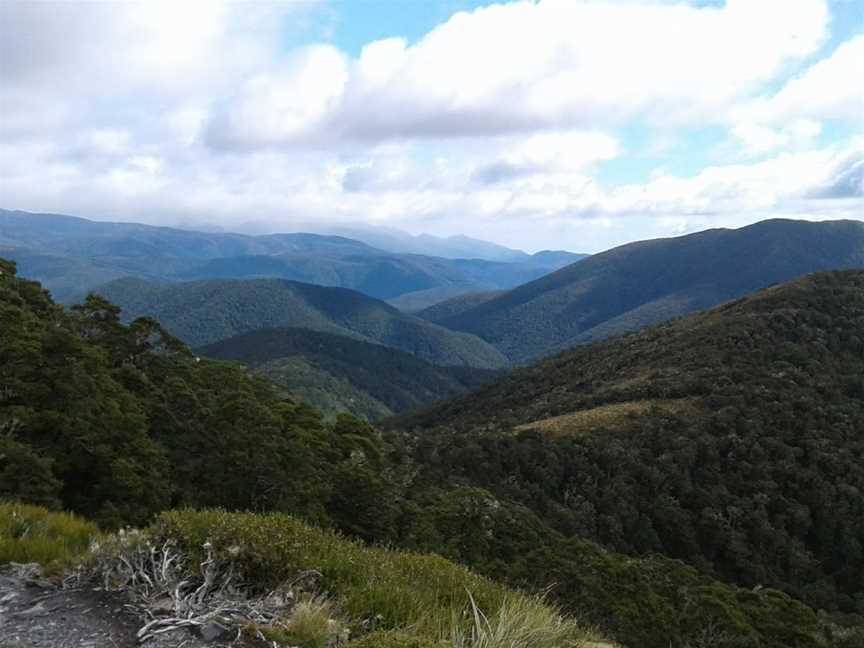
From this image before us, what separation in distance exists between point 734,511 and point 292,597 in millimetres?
59800

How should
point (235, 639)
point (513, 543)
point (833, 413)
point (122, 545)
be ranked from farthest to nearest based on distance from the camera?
point (833, 413) → point (513, 543) → point (122, 545) → point (235, 639)

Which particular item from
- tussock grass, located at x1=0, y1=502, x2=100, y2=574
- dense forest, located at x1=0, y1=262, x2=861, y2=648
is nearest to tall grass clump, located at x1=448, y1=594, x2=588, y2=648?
tussock grass, located at x1=0, y1=502, x2=100, y2=574

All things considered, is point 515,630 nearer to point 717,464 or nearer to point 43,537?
point 43,537

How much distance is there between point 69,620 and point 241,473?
19433 millimetres

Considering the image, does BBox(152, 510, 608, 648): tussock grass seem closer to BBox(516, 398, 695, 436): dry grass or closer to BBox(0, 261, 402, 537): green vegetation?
BBox(0, 261, 402, 537): green vegetation

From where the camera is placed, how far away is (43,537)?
6.45 m

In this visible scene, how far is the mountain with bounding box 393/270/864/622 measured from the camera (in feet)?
174

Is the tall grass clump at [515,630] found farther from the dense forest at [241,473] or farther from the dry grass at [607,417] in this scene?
the dry grass at [607,417]

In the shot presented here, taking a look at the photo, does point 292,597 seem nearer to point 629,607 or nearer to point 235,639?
point 235,639

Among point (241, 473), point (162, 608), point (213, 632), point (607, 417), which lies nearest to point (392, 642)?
point (213, 632)

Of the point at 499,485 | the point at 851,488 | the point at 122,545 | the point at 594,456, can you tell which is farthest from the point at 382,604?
the point at 851,488

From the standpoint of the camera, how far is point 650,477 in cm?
5844

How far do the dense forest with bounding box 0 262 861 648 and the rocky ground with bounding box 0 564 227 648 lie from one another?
9536 millimetres

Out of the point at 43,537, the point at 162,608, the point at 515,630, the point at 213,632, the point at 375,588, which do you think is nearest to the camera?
the point at 213,632
